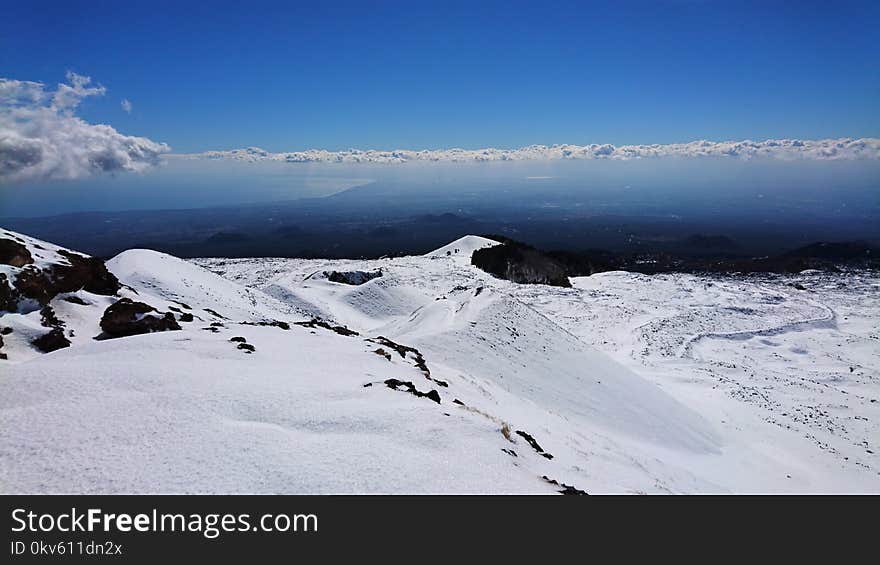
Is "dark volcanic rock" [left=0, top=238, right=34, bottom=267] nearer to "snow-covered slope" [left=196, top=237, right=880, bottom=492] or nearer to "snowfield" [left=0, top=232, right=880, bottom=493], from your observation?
"snowfield" [left=0, top=232, right=880, bottom=493]

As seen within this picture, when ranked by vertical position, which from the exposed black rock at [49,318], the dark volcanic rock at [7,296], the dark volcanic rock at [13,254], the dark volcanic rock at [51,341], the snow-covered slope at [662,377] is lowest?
the snow-covered slope at [662,377]

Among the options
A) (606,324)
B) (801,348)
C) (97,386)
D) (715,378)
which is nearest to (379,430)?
(97,386)

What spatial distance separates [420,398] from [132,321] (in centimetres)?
1297

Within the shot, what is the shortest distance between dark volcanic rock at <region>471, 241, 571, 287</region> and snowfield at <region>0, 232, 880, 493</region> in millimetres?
20831

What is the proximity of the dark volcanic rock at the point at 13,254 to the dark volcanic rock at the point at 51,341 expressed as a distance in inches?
222

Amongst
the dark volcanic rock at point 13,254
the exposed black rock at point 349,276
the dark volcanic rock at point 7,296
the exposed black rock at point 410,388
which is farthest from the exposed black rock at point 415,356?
→ the exposed black rock at point 349,276

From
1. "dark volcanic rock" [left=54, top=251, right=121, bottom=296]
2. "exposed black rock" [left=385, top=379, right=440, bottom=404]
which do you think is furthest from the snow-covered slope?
"dark volcanic rock" [left=54, top=251, right=121, bottom=296]

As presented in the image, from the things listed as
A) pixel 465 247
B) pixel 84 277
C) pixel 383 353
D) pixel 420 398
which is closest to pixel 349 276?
pixel 84 277

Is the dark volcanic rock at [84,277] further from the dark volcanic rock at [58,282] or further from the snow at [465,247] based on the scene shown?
the snow at [465,247]

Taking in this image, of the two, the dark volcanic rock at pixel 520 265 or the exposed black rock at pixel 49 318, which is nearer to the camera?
the exposed black rock at pixel 49 318

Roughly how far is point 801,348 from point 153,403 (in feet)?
152

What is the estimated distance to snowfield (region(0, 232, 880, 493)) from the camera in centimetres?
749

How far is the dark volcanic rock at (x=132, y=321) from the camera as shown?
662 inches
